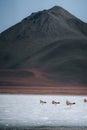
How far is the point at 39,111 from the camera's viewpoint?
5.19 metres

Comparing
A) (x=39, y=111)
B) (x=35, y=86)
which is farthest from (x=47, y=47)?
(x=39, y=111)

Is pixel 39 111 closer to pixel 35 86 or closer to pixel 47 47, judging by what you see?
pixel 35 86

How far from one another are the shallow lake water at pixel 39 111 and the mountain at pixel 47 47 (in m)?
0.35

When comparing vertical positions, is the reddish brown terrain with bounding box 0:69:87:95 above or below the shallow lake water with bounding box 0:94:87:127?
above

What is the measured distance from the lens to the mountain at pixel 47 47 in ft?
17.4

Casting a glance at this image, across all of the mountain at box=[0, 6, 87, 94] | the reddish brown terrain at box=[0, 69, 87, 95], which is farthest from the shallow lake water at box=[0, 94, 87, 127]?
the mountain at box=[0, 6, 87, 94]

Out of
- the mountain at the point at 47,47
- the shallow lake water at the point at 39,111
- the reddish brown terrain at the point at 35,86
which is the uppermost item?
the mountain at the point at 47,47

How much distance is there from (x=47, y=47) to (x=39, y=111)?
42.1 inches

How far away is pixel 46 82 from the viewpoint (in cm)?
522

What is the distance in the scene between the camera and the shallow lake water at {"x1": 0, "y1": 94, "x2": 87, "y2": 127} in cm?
476

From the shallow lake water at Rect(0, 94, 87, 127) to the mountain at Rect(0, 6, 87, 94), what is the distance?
348 mm

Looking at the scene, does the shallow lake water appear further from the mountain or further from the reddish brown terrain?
the mountain

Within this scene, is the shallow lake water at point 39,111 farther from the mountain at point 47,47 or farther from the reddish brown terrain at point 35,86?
the mountain at point 47,47


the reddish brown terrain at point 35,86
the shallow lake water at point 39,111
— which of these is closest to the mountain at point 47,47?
the reddish brown terrain at point 35,86
